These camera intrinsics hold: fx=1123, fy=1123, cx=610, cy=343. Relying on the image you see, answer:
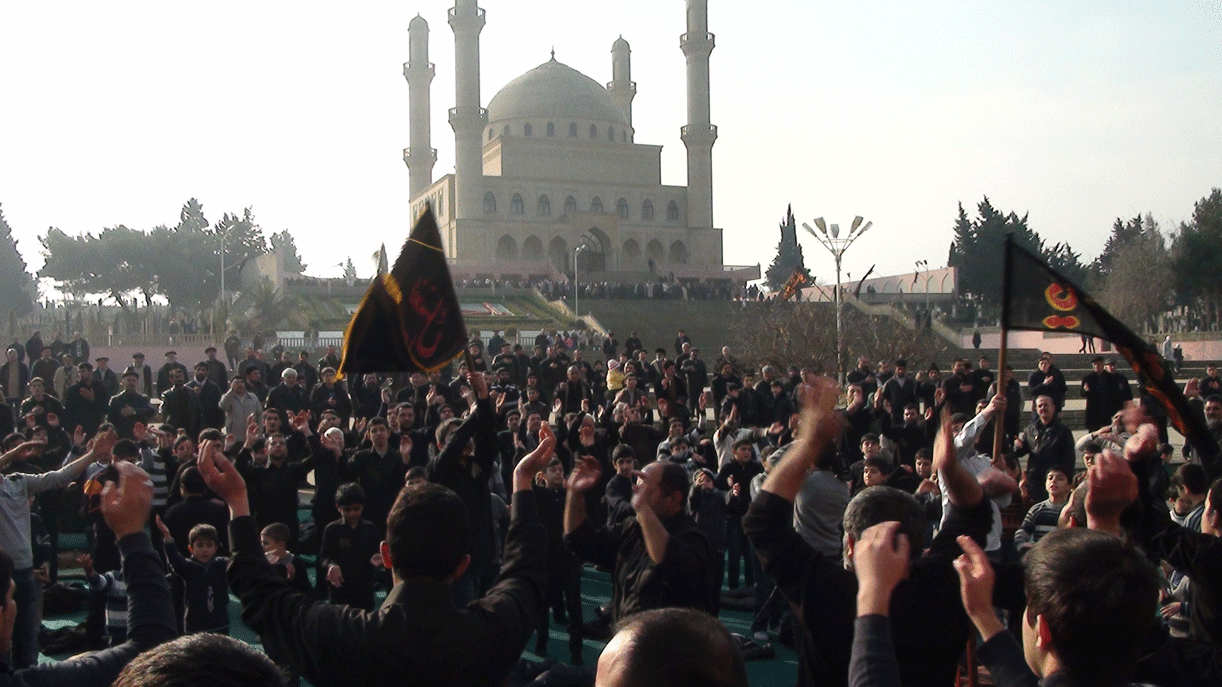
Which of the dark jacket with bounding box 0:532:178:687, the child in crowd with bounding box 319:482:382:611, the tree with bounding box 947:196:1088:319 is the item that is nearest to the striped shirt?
the child in crowd with bounding box 319:482:382:611

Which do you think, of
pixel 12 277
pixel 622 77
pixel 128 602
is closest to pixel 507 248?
pixel 622 77

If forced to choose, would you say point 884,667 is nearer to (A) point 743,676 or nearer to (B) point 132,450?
(A) point 743,676

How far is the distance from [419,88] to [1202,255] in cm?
4260

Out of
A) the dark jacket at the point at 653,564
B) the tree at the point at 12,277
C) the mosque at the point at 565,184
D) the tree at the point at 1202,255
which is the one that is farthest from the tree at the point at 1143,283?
the tree at the point at 12,277

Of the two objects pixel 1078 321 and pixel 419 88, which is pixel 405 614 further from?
pixel 419 88

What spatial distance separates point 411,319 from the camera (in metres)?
4.73

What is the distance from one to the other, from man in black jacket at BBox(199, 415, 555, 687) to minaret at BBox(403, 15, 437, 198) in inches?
2493

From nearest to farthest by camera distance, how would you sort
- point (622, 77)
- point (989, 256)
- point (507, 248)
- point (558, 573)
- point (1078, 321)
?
point (1078, 321) < point (558, 573) < point (989, 256) < point (507, 248) < point (622, 77)

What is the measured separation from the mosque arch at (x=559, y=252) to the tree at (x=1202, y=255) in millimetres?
34567

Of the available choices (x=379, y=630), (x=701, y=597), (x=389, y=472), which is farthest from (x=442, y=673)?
(x=389, y=472)

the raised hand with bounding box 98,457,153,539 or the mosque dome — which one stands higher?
the mosque dome

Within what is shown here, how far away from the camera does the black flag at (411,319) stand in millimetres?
4711

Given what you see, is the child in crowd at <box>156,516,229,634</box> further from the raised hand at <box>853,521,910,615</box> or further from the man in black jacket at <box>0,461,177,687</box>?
the raised hand at <box>853,521,910,615</box>

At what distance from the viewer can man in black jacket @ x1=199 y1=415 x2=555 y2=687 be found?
2.40 meters
